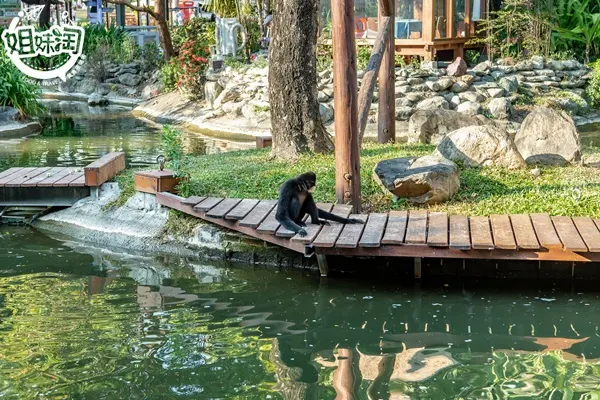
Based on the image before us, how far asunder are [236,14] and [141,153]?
9093 millimetres

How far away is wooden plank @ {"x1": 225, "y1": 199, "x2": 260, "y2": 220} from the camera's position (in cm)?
865

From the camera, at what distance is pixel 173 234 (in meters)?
9.52

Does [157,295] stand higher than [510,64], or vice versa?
[510,64]

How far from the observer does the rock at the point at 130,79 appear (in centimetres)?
2647

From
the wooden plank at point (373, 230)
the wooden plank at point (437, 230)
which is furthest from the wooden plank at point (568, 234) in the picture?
the wooden plank at point (373, 230)

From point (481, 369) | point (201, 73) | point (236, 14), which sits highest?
point (236, 14)

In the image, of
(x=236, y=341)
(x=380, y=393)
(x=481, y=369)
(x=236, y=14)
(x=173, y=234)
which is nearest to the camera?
(x=380, y=393)

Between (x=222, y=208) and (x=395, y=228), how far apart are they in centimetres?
188

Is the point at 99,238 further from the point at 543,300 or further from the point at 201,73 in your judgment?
the point at 201,73

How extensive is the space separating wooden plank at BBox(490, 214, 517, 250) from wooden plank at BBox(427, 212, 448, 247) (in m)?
0.43

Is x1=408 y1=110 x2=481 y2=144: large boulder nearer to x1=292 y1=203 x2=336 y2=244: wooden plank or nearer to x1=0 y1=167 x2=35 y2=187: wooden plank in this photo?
x1=292 y1=203 x2=336 y2=244: wooden plank

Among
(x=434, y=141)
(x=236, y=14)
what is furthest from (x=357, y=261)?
(x=236, y=14)

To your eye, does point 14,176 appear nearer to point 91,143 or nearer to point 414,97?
point 91,143

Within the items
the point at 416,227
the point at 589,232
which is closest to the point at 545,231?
the point at 589,232
